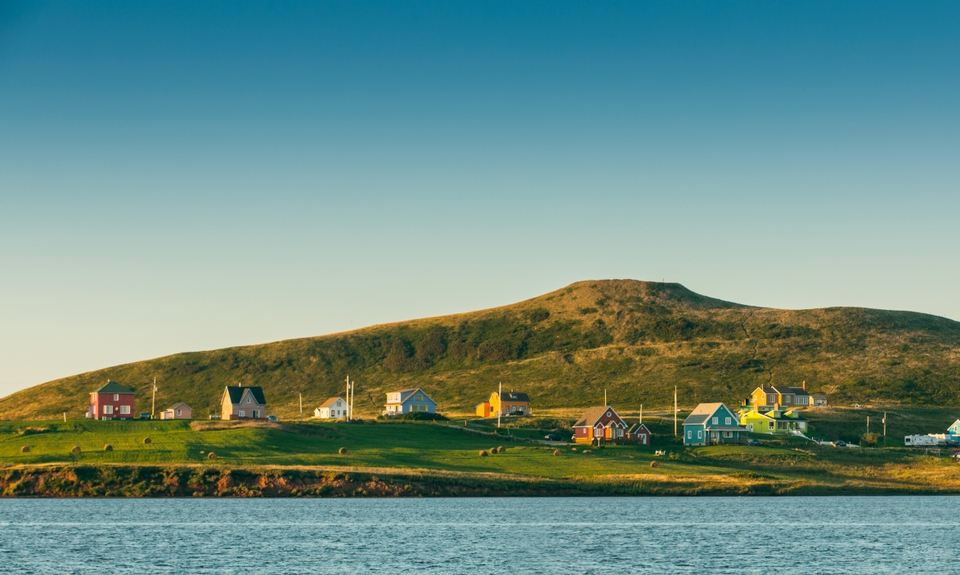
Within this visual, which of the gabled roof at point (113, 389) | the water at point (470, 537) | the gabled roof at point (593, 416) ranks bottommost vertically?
the water at point (470, 537)

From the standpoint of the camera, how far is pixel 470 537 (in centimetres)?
6331

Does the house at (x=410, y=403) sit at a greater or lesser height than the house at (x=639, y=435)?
greater

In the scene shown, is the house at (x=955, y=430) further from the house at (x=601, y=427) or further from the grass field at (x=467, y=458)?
the house at (x=601, y=427)

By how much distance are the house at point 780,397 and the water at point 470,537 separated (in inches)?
3029

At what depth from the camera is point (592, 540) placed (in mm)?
62156

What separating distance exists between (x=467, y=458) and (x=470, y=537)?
38.2 meters

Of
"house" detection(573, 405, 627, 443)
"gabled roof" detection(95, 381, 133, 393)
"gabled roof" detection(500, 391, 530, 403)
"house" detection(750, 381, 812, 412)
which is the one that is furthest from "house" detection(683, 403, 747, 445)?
"gabled roof" detection(95, 381, 133, 393)

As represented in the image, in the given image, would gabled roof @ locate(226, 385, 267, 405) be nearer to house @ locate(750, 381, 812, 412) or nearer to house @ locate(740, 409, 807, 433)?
house @ locate(740, 409, 807, 433)

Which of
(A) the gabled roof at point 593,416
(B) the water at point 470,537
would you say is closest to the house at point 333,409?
(A) the gabled roof at point 593,416

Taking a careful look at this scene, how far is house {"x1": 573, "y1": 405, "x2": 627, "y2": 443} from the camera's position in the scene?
12750 cm

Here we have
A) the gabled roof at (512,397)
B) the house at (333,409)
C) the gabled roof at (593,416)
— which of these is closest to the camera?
the gabled roof at (593,416)

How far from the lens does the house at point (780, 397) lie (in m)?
166

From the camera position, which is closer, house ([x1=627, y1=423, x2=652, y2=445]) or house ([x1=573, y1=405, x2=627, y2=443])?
house ([x1=627, y1=423, x2=652, y2=445])

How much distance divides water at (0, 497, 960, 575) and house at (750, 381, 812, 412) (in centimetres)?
7695
